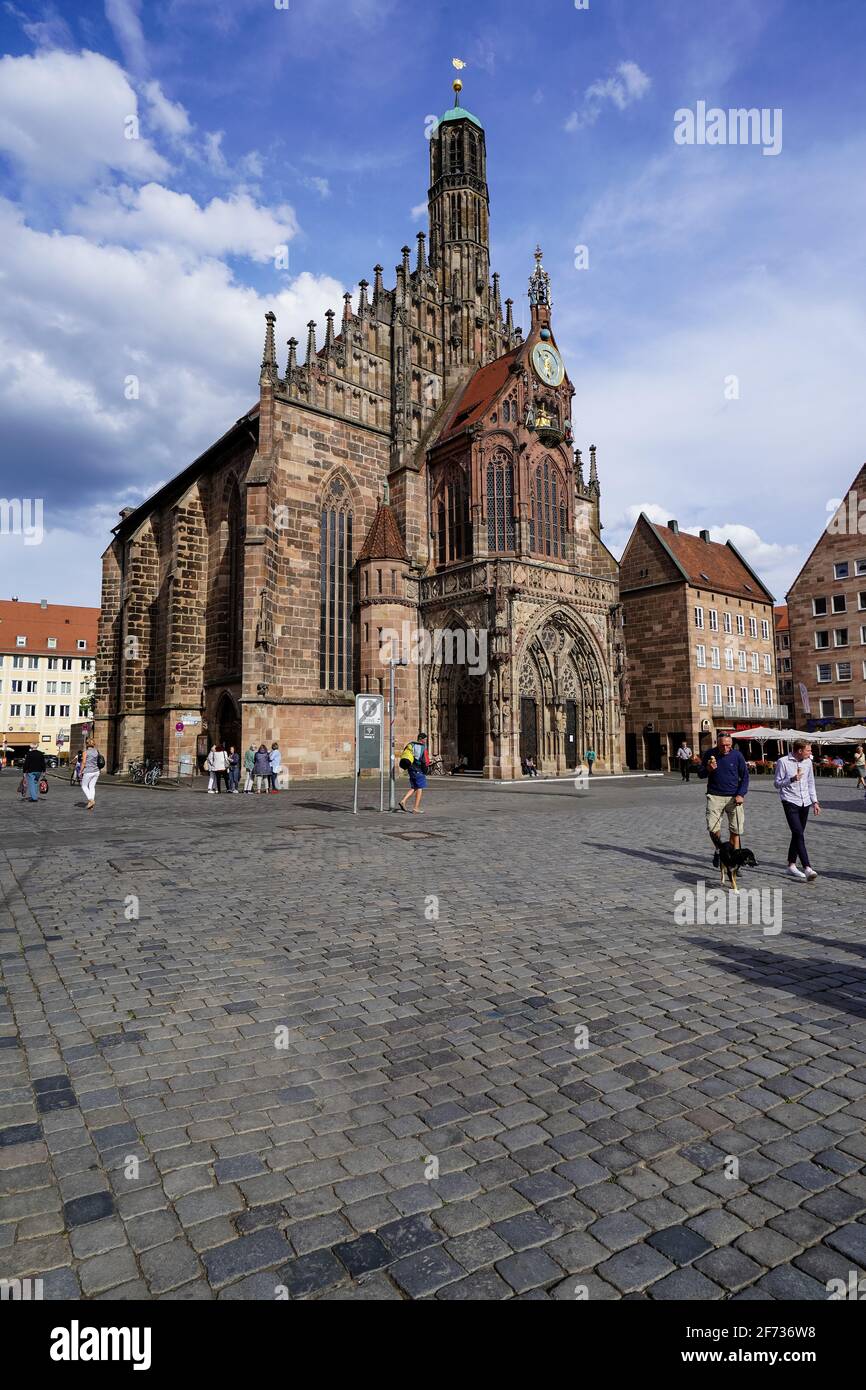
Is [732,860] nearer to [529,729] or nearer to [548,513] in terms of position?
[529,729]

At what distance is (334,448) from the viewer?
1190 inches

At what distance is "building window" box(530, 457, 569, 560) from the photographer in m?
31.7

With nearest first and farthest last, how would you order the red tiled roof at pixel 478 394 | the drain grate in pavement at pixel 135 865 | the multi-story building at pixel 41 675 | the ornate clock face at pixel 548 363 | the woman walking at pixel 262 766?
the drain grate in pavement at pixel 135 865
the woman walking at pixel 262 766
the red tiled roof at pixel 478 394
the ornate clock face at pixel 548 363
the multi-story building at pixel 41 675

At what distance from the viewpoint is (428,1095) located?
127 inches

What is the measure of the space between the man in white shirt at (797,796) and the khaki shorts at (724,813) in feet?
1.96

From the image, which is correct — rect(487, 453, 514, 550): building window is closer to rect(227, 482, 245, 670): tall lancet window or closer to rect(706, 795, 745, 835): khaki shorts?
rect(227, 482, 245, 670): tall lancet window

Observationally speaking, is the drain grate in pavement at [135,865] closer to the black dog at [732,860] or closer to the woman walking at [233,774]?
the black dog at [732,860]

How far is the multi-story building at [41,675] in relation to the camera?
229 ft

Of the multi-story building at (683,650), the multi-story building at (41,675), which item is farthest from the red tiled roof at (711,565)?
the multi-story building at (41,675)

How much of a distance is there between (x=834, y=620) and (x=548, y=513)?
84.9ft

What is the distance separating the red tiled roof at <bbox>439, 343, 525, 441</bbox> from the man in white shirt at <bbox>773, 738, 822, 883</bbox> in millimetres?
24452

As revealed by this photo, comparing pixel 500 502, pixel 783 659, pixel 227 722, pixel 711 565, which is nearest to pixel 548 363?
pixel 500 502

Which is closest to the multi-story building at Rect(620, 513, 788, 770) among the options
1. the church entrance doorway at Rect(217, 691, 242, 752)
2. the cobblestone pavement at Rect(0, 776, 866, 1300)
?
the church entrance doorway at Rect(217, 691, 242, 752)

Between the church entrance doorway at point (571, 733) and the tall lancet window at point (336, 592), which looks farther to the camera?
the church entrance doorway at point (571, 733)
